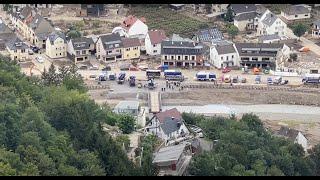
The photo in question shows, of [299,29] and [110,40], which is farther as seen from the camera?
[299,29]

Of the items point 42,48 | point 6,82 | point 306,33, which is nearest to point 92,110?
point 6,82

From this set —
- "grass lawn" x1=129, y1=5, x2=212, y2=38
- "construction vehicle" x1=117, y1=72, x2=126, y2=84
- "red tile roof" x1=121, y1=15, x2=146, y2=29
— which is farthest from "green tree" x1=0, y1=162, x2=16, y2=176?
"grass lawn" x1=129, y1=5, x2=212, y2=38

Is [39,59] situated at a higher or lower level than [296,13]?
lower

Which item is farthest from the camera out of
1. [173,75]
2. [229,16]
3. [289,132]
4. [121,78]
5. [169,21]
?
[229,16]

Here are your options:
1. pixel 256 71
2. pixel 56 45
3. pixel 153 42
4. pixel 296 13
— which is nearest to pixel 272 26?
pixel 296 13

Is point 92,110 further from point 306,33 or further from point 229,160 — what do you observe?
point 306,33

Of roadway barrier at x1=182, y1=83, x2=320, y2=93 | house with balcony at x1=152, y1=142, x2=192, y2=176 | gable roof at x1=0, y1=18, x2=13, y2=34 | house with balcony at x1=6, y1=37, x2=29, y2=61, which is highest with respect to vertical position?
gable roof at x1=0, y1=18, x2=13, y2=34

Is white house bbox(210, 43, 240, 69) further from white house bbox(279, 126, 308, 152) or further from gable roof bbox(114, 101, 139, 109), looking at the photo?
white house bbox(279, 126, 308, 152)

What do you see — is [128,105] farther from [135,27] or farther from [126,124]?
[135,27]
